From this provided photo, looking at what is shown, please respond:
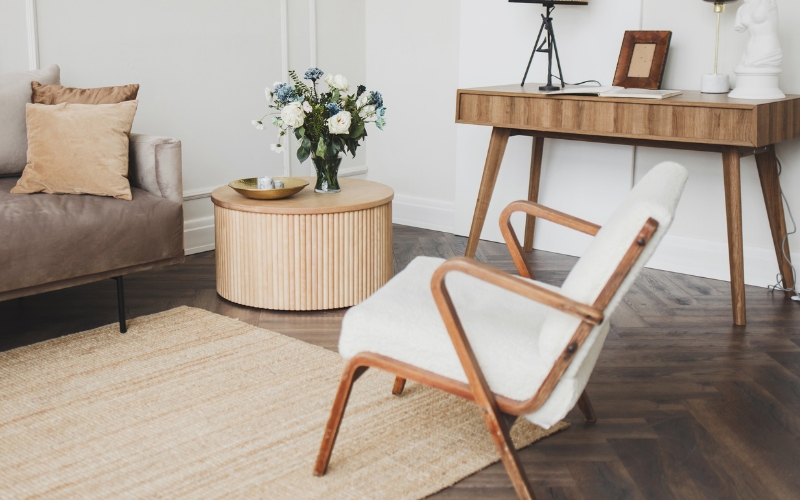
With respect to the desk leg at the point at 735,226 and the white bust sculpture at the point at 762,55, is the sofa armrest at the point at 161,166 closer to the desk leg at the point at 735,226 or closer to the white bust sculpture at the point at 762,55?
the desk leg at the point at 735,226

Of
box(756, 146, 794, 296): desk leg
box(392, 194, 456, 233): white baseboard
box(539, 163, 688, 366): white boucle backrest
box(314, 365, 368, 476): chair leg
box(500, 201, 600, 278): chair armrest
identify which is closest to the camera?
box(539, 163, 688, 366): white boucle backrest

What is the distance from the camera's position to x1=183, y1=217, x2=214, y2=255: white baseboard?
4270 millimetres

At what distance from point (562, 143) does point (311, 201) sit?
163 centimetres

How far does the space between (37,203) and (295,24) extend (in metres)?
2.28

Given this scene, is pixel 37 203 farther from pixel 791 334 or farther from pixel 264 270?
pixel 791 334

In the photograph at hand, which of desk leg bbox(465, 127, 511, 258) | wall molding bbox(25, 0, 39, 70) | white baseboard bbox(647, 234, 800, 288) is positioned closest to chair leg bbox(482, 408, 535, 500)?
desk leg bbox(465, 127, 511, 258)

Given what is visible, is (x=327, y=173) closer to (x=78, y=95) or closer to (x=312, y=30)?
(x=78, y=95)

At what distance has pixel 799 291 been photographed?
3.61 m

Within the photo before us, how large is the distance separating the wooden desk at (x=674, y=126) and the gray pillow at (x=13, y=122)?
74.8 inches

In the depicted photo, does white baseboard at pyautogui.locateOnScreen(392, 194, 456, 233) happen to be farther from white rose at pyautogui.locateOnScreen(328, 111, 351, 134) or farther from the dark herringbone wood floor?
white rose at pyautogui.locateOnScreen(328, 111, 351, 134)

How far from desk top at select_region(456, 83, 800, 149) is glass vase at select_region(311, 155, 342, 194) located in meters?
0.78

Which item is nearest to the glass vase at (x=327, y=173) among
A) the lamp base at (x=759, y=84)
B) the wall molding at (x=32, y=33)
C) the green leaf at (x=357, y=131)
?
the green leaf at (x=357, y=131)

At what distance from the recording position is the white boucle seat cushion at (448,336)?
1.80 m

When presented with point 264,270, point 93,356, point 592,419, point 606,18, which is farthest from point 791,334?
point 93,356
